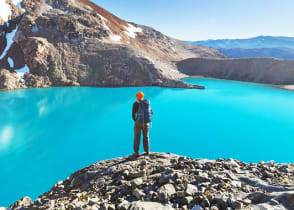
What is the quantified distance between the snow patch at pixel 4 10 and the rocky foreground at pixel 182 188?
1574 inches

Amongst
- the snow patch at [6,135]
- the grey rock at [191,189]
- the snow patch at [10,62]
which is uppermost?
the snow patch at [10,62]

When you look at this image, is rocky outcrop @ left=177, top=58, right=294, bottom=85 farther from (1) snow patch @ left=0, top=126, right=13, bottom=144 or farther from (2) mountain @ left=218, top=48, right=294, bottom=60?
(2) mountain @ left=218, top=48, right=294, bottom=60

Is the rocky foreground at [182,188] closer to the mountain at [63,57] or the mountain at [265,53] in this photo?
the mountain at [63,57]

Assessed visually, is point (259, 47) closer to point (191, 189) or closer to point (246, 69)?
point (246, 69)

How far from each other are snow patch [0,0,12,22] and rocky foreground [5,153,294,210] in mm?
39970

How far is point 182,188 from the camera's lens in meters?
3.46

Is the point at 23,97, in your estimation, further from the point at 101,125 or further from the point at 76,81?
the point at 101,125

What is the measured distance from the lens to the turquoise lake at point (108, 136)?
7512mm

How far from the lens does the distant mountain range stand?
90.5 meters

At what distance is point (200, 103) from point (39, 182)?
1544 centimetres

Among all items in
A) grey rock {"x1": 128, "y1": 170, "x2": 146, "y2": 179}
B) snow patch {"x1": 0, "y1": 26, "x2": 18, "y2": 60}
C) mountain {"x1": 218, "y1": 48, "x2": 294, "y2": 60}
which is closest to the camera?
grey rock {"x1": 128, "y1": 170, "x2": 146, "y2": 179}

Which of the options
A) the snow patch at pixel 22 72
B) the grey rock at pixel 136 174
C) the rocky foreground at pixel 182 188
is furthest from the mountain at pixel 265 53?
the grey rock at pixel 136 174

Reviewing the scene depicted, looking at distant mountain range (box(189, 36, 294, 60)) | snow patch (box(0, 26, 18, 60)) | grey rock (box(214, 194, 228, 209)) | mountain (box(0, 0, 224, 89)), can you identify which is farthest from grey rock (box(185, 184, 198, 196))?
distant mountain range (box(189, 36, 294, 60))

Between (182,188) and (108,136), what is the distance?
774 cm
